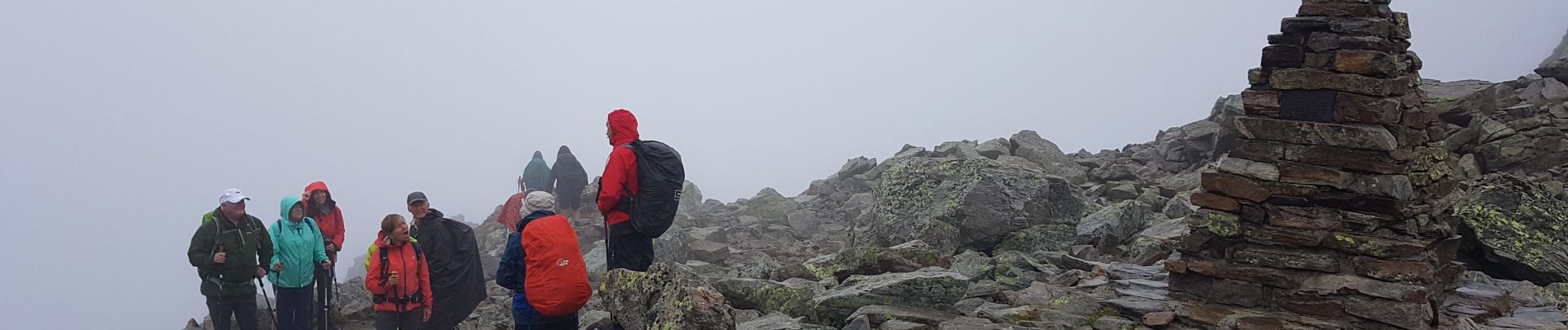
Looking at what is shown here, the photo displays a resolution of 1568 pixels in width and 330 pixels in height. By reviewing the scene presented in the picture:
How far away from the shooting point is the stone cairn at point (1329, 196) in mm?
9469

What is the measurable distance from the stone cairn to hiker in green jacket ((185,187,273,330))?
11.3 meters

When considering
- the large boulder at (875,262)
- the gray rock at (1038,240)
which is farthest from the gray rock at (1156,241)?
A: the large boulder at (875,262)

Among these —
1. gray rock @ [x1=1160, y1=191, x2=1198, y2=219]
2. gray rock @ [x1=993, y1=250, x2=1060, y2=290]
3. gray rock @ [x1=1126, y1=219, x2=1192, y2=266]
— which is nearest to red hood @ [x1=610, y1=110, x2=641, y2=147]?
gray rock @ [x1=993, y1=250, x2=1060, y2=290]

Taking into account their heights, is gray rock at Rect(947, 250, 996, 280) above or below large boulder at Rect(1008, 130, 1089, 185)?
below

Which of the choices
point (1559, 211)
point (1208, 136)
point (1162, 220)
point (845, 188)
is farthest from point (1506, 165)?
point (845, 188)

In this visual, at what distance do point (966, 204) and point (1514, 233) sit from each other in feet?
24.1

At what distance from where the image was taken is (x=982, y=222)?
52.0 ft

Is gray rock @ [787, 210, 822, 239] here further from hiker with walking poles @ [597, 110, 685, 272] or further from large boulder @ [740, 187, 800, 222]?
hiker with walking poles @ [597, 110, 685, 272]

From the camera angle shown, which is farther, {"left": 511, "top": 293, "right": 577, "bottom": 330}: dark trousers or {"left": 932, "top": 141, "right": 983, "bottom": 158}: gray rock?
{"left": 932, "top": 141, "right": 983, "bottom": 158}: gray rock

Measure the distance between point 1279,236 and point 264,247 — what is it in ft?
40.4

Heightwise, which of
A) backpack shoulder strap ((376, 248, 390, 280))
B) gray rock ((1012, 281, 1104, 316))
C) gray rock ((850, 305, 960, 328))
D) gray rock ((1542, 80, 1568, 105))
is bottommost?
gray rock ((850, 305, 960, 328))

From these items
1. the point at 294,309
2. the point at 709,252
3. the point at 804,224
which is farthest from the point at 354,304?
the point at 804,224

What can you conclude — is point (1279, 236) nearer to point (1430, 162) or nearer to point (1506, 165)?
point (1430, 162)

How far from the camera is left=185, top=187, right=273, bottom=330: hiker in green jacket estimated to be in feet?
39.6
